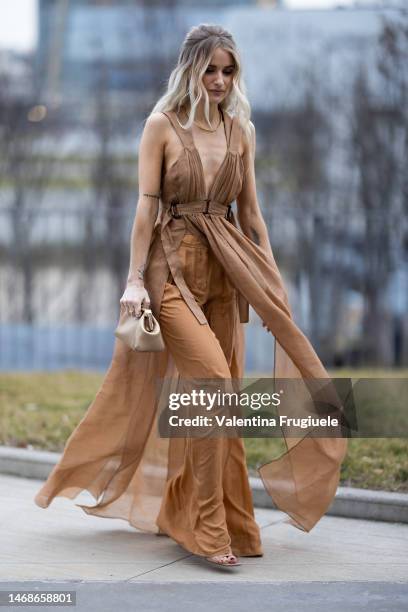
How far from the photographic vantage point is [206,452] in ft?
16.2

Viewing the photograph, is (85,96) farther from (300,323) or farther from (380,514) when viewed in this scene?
(380,514)

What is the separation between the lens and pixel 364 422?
7.88 meters

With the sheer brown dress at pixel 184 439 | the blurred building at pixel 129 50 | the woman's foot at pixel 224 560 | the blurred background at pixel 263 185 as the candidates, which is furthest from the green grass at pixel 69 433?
the blurred building at pixel 129 50

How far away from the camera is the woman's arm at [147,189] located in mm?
5086

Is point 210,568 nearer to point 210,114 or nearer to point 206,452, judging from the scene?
point 206,452

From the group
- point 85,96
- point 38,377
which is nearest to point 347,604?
point 38,377

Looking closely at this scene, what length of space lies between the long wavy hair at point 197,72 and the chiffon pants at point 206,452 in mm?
617

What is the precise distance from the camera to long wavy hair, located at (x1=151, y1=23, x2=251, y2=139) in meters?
5.00

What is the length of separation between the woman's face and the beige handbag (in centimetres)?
104

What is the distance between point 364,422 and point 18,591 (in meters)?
3.88

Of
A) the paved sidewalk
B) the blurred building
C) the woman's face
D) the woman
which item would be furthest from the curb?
the blurred building

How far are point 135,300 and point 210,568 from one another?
48.2 inches

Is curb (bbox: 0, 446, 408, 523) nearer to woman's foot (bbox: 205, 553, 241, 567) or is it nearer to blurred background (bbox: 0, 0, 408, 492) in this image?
woman's foot (bbox: 205, 553, 241, 567)

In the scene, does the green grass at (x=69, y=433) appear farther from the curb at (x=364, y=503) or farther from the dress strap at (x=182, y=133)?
the dress strap at (x=182, y=133)
